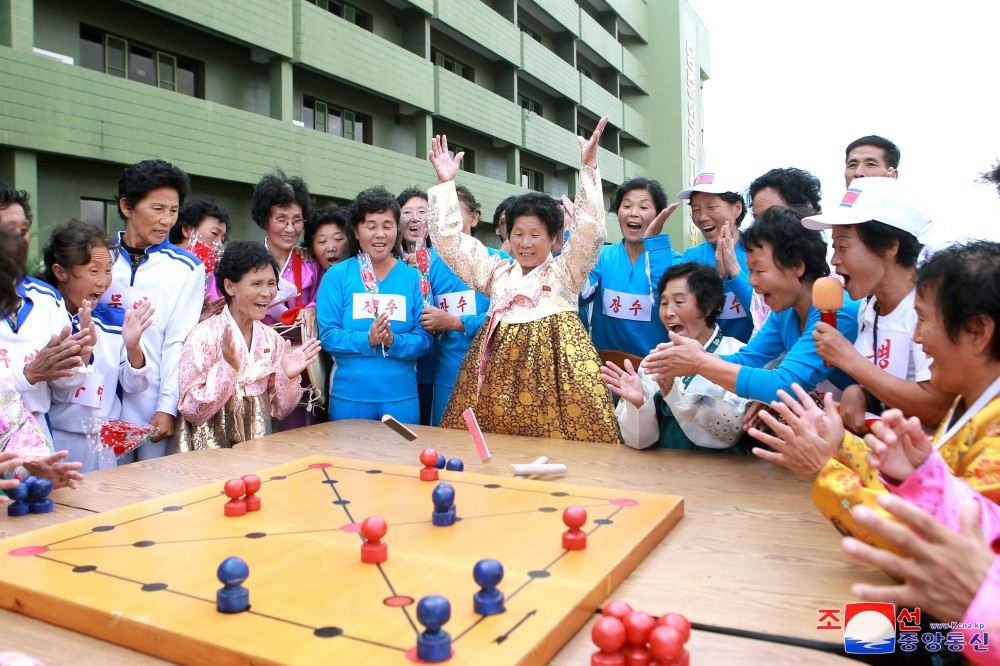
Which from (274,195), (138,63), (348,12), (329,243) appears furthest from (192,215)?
(348,12)

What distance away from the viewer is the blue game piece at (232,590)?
1.24 m

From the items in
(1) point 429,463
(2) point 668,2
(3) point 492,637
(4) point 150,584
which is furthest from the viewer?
(2) point 668,2

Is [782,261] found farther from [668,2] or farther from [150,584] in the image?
[668,2]

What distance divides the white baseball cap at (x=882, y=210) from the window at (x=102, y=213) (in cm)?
789

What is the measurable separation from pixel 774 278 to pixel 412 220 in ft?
8.14

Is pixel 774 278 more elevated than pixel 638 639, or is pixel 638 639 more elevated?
pixel 774 278

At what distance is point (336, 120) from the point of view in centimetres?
1145

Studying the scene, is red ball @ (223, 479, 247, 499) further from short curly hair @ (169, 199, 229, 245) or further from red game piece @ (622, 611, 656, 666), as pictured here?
short curly hair @ (169, 199, 229, 245)

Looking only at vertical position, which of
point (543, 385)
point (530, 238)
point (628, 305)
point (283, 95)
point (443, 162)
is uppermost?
point (283, 95)

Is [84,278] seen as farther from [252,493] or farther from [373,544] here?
[373,544]

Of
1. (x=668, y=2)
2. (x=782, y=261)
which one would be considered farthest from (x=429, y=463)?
(x=668, y=2)

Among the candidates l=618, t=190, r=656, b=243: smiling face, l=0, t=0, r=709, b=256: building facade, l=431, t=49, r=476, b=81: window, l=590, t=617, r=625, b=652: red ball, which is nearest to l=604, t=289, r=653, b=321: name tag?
l=618, t=190, r=656, b=243: smiling face

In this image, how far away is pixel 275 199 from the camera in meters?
3.95

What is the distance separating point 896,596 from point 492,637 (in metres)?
0.59
